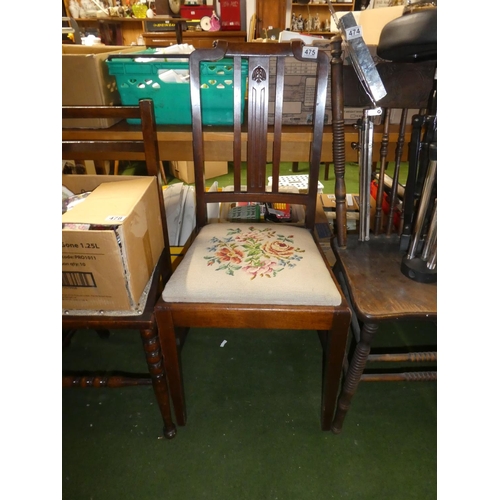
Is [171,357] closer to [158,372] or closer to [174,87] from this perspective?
[158,372]

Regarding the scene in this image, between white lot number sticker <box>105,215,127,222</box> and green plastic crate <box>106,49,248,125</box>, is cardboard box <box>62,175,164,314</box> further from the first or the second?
green plastic crate <box>106,49,248,125</box>

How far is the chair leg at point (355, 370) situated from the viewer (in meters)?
0.81

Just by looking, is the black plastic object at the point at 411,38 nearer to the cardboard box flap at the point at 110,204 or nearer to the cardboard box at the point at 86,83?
the cardboard box flap at the point at 110,204

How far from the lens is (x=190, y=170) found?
2836mm

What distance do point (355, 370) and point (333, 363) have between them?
0.19 ft

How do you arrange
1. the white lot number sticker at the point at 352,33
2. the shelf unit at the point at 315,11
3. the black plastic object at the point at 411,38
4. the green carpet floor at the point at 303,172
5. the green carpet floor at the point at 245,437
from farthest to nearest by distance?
the shelf unit at the point at 315,11 < the green carpet floor at the point at 303,172 < the green carpet floor at the point at 245,437 < the white lot number sticker at the point at 352,33 < the black plastic object at the point at 411,38

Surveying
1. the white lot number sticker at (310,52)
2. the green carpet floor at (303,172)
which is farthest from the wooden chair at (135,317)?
the green carpet floor at (303,172)

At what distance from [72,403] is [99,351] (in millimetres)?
223

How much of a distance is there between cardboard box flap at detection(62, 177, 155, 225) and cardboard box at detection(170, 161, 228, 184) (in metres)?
1.96

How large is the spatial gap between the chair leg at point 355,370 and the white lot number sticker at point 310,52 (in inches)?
30.4

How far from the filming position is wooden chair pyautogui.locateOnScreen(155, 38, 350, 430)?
0.82 m

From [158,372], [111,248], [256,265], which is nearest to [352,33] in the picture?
[256,265]

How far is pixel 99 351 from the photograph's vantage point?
130cm
